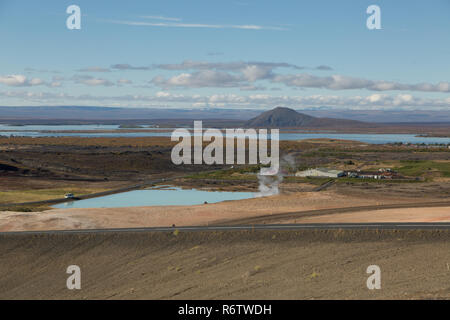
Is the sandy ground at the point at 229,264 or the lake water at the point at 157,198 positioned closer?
the sandy ground at the point at 229,264

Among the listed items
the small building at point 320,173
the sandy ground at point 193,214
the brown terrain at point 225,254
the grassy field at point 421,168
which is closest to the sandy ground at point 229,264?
the brown terrain at point 225,254

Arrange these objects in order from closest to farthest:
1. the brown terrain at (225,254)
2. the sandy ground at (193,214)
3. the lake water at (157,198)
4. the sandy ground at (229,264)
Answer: the sandy ground at (229,264)
the brown terrain at (225,254)
the sandy ground at (193,214)
the lake water at (157,198)

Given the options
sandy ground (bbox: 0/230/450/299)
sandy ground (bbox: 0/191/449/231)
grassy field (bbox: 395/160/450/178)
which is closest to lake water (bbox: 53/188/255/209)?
sandy ground (bbox: 0/191/449/231)

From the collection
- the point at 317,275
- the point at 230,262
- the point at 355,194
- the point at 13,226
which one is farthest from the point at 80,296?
the point at 355,194

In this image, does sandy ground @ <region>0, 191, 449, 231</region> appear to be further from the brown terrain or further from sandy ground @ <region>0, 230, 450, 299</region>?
sandy ground @ <region>0, 230, 450, 299</region>

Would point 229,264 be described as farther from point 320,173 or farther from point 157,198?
point 320,173

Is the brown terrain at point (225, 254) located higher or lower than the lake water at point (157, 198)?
higher

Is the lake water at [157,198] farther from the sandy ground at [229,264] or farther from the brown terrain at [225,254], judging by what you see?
the sandy ground at [229,264]
